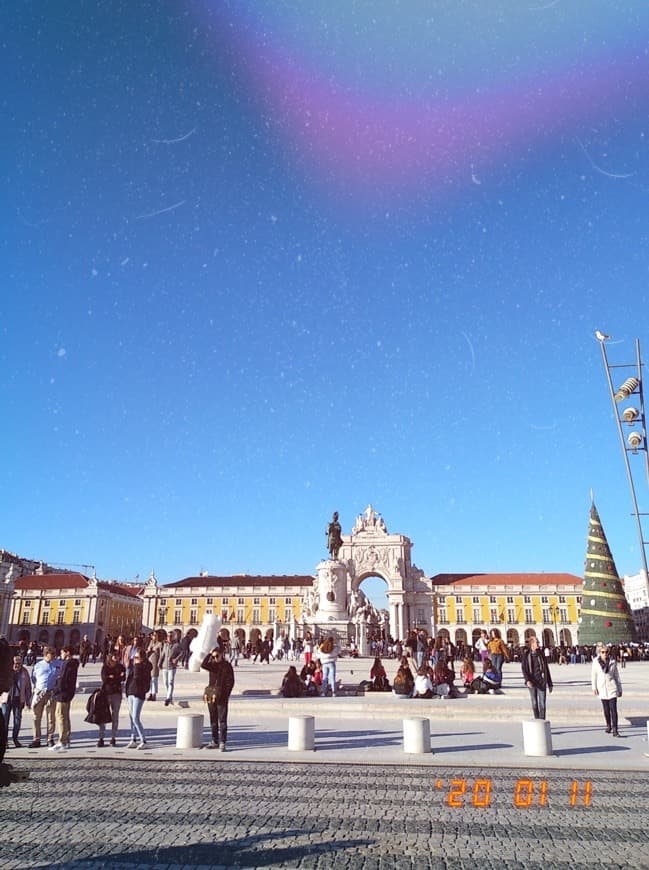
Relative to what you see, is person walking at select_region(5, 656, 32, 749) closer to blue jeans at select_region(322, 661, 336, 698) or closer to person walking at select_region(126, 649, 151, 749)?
person walking at select_region(126, 649, 151, 749)

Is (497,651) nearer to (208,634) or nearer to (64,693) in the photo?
(208,634)

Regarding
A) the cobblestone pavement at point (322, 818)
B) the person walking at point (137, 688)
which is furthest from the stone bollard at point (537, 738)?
the person walking at point (137, 688)

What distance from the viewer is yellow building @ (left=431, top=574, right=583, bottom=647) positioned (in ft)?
316

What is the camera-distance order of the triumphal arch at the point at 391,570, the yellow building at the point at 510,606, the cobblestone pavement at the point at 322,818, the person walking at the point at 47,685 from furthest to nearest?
the yellow building at the point at 510,606, the triumphal arch at the point at 391,570, the person walking at the point at 47,685, the cobblestone pavement at the point at 322,818

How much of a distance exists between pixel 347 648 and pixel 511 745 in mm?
31064

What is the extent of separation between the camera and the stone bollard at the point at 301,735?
1002 centimetres

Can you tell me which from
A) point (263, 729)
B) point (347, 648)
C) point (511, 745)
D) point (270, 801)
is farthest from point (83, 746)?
point (347, 648)

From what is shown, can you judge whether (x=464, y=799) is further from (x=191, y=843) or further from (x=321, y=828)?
(x=191, y=843)

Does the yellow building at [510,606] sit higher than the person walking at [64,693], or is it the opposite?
the yellow building at [510,606]

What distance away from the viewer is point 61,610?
304 feet

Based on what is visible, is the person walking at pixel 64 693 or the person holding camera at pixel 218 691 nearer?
the person holding camera at pixel 218 691

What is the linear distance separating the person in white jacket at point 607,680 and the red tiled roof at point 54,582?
307ft

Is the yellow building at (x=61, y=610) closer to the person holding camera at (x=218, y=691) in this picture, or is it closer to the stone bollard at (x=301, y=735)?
the person holding camera at (x=218, y=691)

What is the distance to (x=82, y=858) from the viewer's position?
4988 mm
